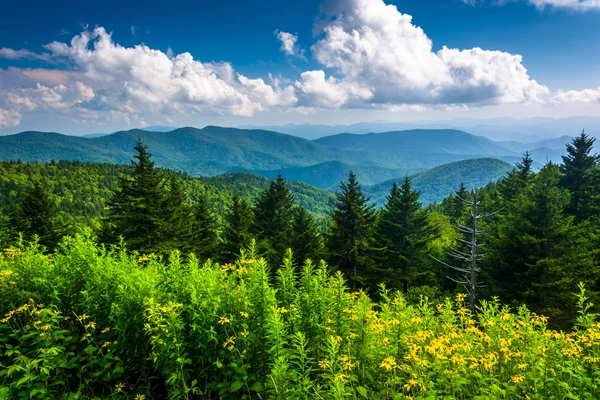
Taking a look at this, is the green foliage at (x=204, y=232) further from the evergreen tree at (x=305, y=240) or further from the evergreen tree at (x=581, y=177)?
the evergreen tree at (x=581, y=177)

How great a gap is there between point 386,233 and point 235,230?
13.3m

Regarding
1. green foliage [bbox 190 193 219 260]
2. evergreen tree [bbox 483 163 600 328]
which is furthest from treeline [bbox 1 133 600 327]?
green foliage [bbox 190 193 219 260]

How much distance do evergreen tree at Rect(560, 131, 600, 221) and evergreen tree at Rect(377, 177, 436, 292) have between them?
12701 millimetres

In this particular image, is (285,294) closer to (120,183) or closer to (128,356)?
(128,356)

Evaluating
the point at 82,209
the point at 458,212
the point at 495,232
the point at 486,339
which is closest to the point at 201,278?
the point at 486,339

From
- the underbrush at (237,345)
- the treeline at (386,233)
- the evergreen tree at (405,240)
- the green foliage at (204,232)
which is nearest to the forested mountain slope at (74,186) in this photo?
the green foliage at (204,232)

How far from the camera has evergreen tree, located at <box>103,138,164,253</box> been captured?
78.5 feet

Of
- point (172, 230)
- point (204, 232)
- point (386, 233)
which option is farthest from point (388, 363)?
point (204, 232)

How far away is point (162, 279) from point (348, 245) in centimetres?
2084

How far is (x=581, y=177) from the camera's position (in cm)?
2842

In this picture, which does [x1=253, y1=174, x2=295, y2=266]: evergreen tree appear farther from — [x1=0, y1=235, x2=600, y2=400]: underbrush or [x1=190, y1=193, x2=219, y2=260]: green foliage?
[x1=0, y1=235, x2=600, y2=400]: underbrush

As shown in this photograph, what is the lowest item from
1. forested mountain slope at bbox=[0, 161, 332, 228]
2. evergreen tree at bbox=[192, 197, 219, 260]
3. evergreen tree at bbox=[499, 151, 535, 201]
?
forested mountain slope at bbox=[0, 161, 332, 228]

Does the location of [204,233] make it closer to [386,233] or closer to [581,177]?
[386,233]

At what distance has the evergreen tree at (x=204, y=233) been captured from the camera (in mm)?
31745
